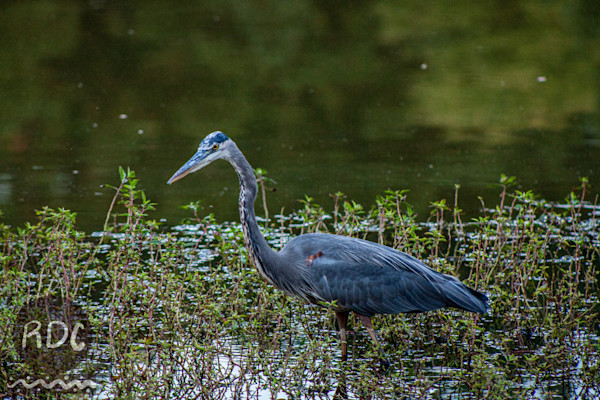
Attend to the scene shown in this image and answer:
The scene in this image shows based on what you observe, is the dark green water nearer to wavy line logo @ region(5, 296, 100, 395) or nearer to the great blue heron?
wavy line logo @ region(5, 296, 100, 395)

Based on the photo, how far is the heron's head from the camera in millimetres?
6383

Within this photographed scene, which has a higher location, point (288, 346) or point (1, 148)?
point (1, 148)

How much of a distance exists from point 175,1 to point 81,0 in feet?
7.75

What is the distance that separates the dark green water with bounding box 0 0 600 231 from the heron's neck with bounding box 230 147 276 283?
299 centimetres

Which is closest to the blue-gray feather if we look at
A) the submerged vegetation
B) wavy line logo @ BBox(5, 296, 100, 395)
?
the submerged vegetation

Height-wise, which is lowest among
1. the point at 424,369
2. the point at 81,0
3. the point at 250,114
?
the point at 424,369

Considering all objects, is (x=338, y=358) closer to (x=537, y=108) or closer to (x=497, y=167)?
(x=497, y=167)

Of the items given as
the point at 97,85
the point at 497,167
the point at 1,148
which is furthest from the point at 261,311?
the point at 97,85

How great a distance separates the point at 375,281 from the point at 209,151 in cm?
155

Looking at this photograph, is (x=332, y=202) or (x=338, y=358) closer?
(x=338, y=358)

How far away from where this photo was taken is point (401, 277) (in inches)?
249

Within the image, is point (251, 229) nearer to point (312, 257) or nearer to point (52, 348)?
point (312, 257)

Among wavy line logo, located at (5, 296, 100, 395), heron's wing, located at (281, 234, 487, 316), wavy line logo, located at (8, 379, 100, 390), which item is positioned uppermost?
heron's wing, located at (281, 234, 487, 316)

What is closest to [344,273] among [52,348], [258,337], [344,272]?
[344,272]
